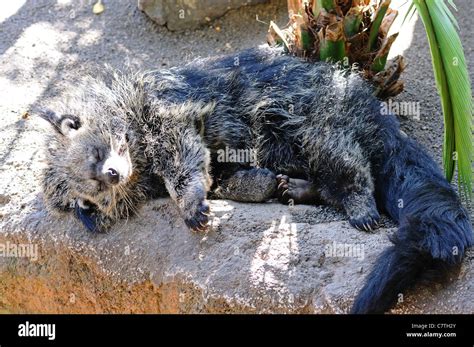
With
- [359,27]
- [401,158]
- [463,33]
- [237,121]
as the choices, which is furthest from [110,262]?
[463,33]

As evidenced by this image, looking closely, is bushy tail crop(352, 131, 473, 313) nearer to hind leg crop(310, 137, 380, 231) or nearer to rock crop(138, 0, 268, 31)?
hind leg crop(310, 137, 380, 231)

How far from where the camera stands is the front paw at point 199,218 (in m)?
4.63

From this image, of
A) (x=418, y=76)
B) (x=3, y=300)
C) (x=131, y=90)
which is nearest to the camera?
(x=131, y=90)

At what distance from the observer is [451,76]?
4.49m

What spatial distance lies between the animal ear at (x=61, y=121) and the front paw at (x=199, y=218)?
116 centimetres

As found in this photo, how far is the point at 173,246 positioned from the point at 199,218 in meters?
0.29

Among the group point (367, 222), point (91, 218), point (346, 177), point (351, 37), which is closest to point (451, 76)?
point (346, 177)

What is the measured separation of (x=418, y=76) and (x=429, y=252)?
341cm

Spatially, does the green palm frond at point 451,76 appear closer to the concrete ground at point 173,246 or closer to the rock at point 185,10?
the concrete ground at point 173,246

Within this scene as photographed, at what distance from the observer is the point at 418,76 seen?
22.6 ft

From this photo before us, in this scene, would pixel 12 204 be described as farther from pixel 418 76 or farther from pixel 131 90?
pixel 418 76

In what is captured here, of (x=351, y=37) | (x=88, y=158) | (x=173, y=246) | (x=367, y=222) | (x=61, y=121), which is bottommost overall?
(x=173, y=246)

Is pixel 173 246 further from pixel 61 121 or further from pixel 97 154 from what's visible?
pixel 61 121

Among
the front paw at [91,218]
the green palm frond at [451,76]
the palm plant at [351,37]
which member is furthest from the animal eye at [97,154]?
the green palm frond at [451,76]
